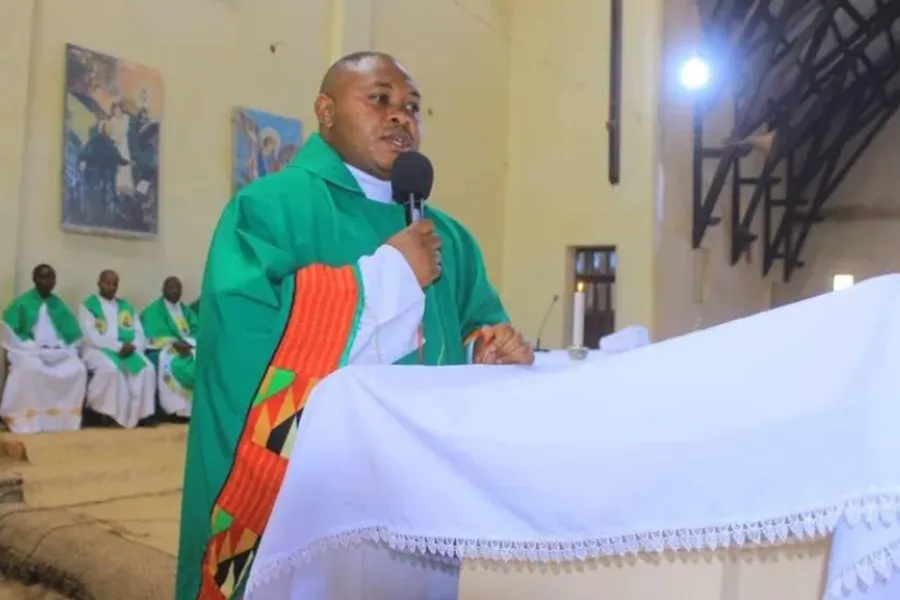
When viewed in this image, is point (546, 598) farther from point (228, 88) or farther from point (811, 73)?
point (811, 73)

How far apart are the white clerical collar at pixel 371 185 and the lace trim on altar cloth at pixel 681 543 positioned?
3.37ft

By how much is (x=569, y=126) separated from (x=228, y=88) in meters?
3.84

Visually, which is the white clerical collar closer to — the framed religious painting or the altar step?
the altar step

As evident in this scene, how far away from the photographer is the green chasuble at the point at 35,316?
508 cm

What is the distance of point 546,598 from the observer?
3.29 ft

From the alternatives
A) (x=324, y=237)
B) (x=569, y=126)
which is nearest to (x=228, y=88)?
(x=569, y=126)

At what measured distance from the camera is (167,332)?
5.84 meters

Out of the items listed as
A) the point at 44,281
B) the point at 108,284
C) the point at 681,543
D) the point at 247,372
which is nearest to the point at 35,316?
the point at 44,281

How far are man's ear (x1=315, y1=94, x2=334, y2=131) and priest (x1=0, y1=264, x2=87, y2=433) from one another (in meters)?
3.53

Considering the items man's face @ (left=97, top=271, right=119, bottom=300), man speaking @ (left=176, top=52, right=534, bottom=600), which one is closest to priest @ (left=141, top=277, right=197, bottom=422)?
man's face @ (left=97, top=271, right=119, bottom=300)

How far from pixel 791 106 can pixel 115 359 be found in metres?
7.87

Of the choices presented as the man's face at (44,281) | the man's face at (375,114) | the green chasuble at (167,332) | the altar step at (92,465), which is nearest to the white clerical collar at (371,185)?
the man's face at (375,114)

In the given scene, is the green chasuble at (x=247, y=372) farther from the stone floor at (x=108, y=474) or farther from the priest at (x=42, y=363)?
the priest at (x=42, y=363)

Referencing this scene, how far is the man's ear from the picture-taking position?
2.05 metres
